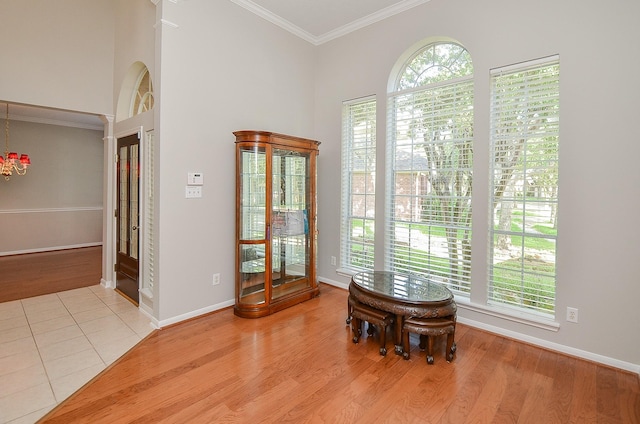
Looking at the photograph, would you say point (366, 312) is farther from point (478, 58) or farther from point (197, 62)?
point (197, 62)

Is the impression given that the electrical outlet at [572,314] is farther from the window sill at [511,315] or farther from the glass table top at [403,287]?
the glass table top at [403,287]

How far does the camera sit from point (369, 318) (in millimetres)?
2609

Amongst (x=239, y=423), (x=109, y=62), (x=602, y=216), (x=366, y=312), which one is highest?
(x=109, y=62)

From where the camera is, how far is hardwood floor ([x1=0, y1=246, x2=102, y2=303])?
4.11m

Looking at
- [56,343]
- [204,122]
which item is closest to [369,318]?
[204,122]

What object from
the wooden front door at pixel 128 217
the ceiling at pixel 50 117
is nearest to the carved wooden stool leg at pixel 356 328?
the wooden front door at pixel 128 217

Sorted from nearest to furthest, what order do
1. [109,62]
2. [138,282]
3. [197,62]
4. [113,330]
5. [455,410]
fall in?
[455,410], [113,330], [197,62], [138,282], [109,62]

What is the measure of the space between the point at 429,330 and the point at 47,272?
19.5 ft

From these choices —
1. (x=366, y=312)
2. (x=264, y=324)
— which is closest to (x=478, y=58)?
(x=366, y=312)

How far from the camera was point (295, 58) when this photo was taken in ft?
13.7

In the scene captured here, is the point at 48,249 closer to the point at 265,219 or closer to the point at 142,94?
the point at 142,94

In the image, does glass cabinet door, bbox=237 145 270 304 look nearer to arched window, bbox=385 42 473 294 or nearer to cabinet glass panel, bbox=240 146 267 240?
cabinet glass panel, bbox=240 146 267 240

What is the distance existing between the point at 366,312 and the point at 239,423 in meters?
1.31

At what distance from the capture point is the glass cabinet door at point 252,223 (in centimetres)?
332
